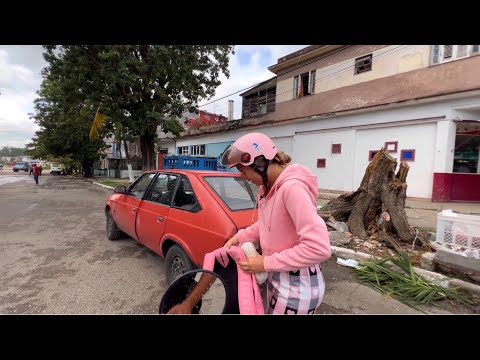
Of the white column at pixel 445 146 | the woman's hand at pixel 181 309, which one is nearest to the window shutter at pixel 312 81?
the white column at pixel 445 146

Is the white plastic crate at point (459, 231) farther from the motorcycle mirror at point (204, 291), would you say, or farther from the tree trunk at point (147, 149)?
the tree trunk at point (147, 149)

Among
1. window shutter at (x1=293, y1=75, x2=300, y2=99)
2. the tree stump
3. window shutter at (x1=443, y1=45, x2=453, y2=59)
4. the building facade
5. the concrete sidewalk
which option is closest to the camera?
the tree stump

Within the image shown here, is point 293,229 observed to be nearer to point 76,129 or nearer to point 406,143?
Answer: point 406,143

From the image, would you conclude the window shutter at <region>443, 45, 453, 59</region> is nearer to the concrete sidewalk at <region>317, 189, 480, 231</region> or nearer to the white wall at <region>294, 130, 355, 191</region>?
the white wall at <region>294, 130, 355, 191</region>

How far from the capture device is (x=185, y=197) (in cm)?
328

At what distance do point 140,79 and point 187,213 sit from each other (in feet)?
36.1

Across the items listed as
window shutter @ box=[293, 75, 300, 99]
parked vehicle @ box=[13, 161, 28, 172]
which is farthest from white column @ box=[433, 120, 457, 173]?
parked vehicle @ box=[13, 161, 28, 172]

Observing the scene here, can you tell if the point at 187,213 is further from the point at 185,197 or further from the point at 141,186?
the point at 141,186

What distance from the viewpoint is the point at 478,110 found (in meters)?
8.52

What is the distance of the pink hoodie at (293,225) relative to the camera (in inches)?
49.5

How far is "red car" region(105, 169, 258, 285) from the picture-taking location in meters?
2.77

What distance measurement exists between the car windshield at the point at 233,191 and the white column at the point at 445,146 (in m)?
8.28

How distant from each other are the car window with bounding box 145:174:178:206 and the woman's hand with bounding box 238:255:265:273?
7.20ft
